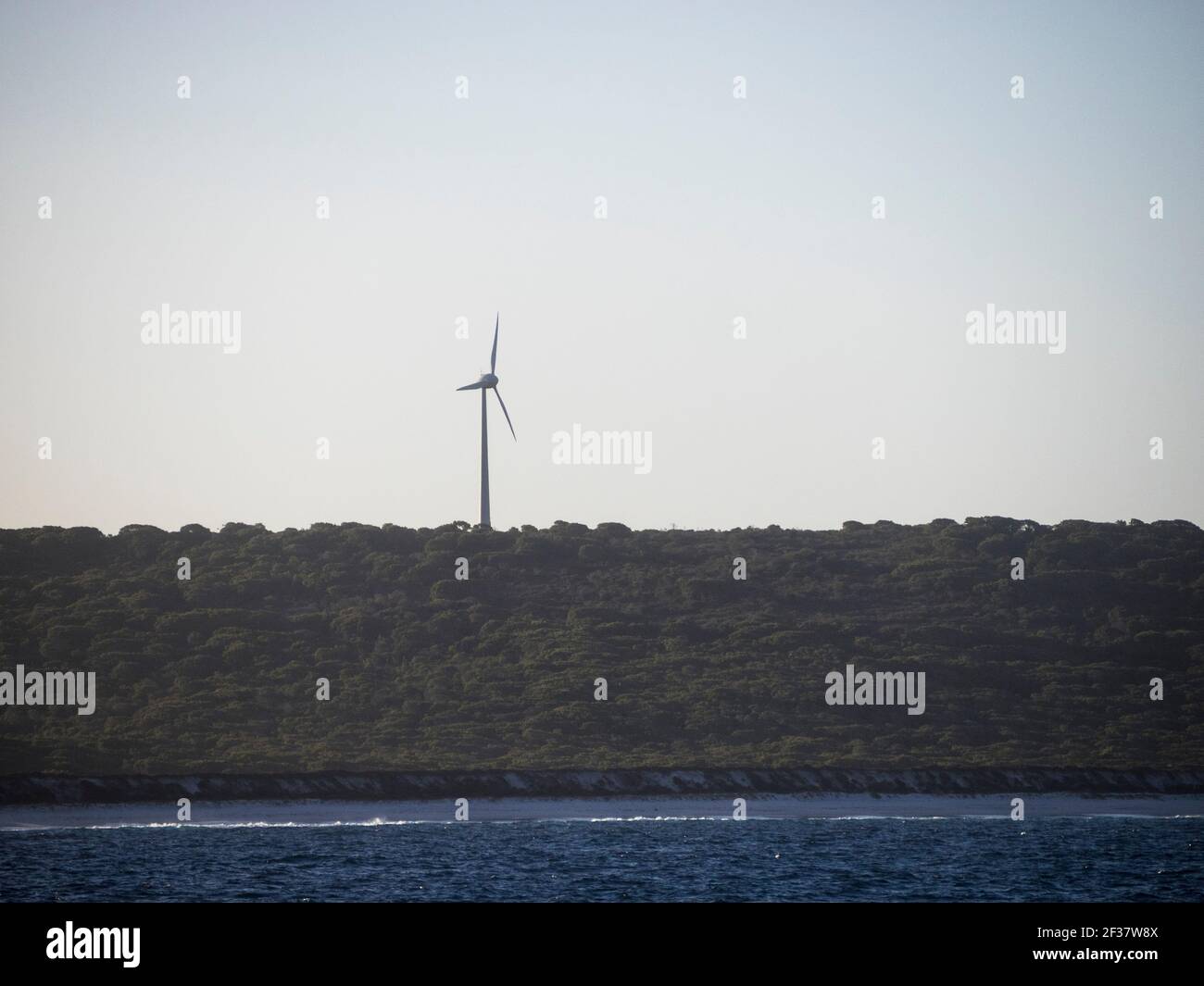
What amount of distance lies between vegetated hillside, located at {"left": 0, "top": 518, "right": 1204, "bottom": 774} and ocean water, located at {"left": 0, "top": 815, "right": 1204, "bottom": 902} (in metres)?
25.0

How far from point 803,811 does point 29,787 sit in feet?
187

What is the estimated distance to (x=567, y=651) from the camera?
158 meters

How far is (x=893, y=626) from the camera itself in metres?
167

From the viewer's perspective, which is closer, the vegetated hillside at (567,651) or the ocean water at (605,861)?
the ocean water at (605,861)

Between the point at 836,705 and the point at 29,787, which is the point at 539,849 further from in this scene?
the point at 836,705

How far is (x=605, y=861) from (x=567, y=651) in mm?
75673

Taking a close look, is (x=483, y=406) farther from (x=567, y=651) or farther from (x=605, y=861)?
(x=605, y=861)

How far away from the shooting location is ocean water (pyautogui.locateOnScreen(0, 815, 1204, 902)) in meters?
69.8

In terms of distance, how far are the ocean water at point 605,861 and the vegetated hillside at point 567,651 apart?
82.2 ft

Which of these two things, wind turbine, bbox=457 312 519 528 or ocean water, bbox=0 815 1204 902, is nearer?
ocean water, bbox=0 815 1204 902

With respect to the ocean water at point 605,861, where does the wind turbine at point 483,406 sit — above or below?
above

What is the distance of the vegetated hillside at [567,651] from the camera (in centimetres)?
13600

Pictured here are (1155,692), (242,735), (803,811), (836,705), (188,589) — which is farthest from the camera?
(188,589)
